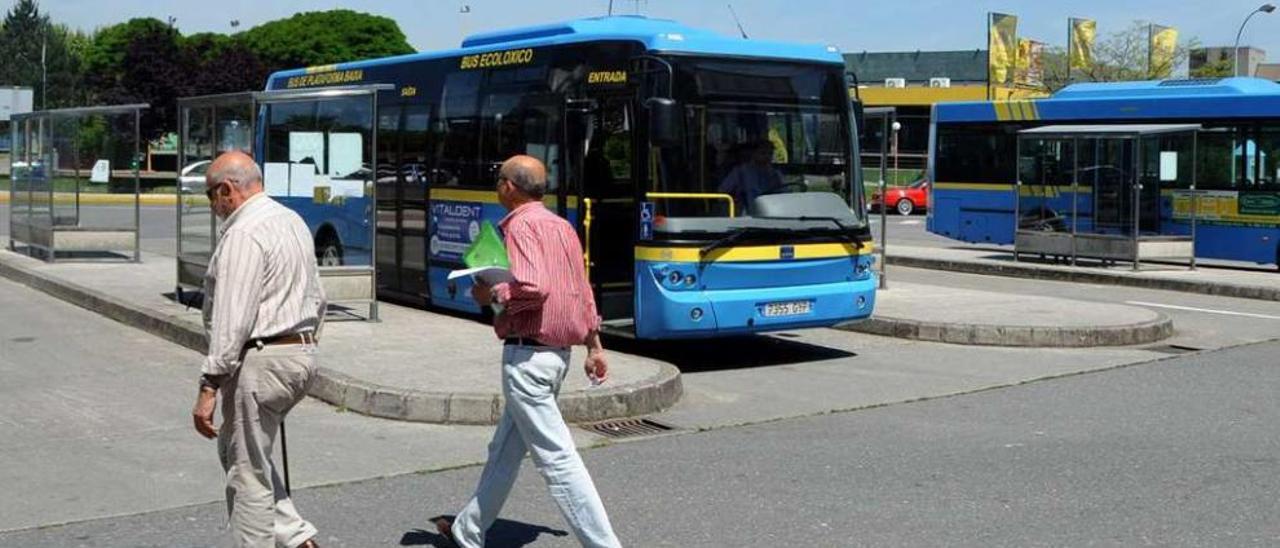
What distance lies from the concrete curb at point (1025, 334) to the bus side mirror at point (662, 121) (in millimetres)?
3970

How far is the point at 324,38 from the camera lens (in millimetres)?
87000

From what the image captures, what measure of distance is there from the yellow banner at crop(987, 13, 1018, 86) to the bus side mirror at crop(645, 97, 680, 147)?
43.4 m

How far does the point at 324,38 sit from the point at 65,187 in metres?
67.7

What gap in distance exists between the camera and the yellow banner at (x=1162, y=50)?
2266 inches

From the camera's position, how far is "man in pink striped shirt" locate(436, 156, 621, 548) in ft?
19.9

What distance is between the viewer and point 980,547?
6.69 meters

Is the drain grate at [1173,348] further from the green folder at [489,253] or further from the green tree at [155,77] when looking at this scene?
the green tree at [155,77]

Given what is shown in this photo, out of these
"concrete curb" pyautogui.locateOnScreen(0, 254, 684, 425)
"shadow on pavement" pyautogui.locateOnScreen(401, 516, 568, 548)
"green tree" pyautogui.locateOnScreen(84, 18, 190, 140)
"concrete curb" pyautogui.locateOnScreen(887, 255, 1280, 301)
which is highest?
"green tree" pyautogui.locateOnScreen(84, 18, 190, 140)

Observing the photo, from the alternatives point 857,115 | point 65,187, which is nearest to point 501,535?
point 857,115

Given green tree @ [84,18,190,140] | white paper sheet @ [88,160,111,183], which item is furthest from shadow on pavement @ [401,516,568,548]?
green tree @ [84,18,190,140]

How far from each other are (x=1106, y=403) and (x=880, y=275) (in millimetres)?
7463

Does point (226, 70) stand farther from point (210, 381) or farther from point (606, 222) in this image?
point (210, 381)

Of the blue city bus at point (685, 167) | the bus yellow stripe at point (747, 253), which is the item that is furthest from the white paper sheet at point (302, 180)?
the bus yellow stripe at point (747, 253)

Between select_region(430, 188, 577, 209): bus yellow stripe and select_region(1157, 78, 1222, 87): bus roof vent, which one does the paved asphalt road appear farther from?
select_region(1157, 78, 1222, 87): bus roof vent
